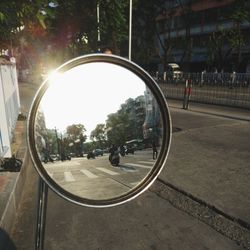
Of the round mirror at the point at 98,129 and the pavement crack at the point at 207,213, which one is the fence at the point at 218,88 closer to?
the pavement crack at the point at 207,213

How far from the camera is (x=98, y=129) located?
106 centimetres

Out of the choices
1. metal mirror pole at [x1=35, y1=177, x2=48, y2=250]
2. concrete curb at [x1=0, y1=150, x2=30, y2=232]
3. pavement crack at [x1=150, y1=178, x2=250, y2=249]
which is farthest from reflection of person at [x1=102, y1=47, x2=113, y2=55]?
pavement crack at [x1=150, y1=178, x2=250, y2=249]

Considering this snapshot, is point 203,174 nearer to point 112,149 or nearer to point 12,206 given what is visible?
point 12,206

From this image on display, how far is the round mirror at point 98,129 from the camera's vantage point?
3.42ft

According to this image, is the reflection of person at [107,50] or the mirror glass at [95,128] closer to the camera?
the mirror glass at [95,128]

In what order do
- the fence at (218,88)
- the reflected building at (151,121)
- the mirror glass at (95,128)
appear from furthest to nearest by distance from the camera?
the fence at (218,88) → the reflected building at (151,121) → the mirror glass at (95,128)

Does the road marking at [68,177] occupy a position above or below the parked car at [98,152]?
below

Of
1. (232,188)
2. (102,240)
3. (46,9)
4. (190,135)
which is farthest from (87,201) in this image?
(190,135)

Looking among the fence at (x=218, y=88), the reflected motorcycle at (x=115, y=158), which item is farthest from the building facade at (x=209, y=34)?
the reflected motorcycle at (x=115, y=158)

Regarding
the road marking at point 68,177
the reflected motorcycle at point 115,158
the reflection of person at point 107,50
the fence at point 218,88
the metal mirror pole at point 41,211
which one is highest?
the reflection of person at point 107,50

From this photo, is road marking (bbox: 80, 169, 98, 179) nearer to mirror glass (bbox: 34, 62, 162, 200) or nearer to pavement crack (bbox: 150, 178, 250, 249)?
mirror glass (bbox: 34, 62, 162, 200)

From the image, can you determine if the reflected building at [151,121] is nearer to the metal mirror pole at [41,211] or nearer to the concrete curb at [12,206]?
the metal mirror pole at [41,211]

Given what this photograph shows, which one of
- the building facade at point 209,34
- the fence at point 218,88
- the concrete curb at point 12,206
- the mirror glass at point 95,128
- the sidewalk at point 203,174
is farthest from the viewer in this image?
the building facade at point 209,34

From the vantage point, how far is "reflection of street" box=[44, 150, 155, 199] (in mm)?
1088
